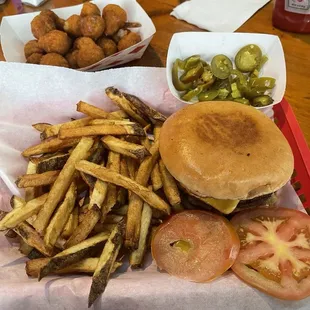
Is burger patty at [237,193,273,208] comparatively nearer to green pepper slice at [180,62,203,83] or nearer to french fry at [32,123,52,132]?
green pepper slice at [180,62,203,83]

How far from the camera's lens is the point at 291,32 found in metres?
2.41

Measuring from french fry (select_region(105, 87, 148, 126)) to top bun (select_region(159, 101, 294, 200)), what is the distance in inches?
7.4

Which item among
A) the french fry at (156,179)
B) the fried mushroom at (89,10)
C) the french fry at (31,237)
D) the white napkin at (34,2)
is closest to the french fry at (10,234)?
the french fry at (31,237)

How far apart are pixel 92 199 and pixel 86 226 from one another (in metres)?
0.09

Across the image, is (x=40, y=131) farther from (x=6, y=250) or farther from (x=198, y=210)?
(x=198, y=210)

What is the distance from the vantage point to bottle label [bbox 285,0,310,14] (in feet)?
7.46

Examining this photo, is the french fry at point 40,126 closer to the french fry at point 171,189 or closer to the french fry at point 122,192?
the french fry at point 122,192

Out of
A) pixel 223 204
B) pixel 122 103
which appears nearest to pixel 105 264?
pixel 223 204

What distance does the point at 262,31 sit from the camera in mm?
2438

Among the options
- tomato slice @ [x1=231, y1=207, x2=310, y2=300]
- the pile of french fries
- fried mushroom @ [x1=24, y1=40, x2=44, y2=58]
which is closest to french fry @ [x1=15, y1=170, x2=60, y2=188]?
the pile of french fries

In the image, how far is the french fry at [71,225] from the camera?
4.61 feet

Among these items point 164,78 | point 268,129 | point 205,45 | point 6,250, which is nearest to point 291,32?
point 205,45

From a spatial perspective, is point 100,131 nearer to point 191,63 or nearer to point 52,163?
point 52,163

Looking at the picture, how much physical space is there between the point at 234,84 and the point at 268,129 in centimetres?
40
